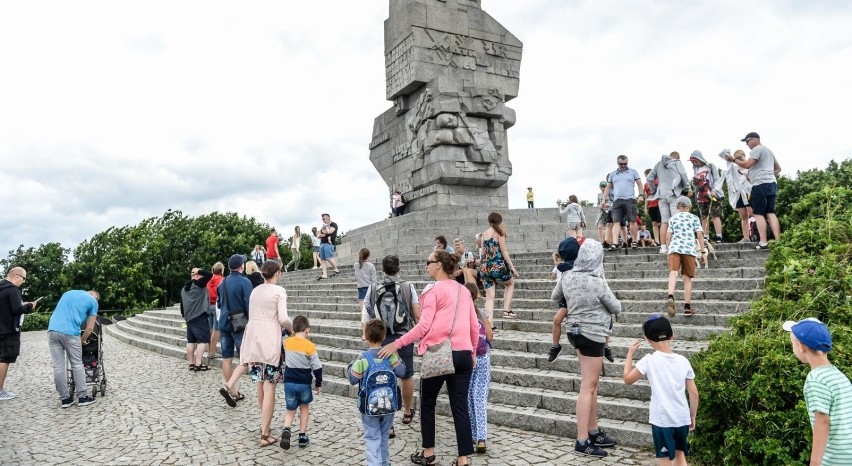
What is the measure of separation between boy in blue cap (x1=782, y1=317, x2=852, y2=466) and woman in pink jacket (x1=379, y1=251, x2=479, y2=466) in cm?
224

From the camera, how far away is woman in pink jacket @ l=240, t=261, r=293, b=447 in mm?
5453

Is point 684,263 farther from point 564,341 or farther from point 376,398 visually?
point 376,398

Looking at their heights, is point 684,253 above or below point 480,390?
above

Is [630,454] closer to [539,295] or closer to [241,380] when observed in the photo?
[539,295]

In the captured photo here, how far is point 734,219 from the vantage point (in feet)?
105

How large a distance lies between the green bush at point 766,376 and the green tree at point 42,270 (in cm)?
3987

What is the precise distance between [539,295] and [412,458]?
5201mm

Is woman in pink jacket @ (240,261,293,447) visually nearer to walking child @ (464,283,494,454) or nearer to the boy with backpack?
the boy with backpack

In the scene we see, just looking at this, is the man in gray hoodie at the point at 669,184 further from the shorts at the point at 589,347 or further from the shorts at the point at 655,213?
the shorts at the point at 589,347

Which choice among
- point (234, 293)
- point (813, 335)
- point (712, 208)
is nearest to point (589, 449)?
point (813, 335)

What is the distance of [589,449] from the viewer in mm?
4508

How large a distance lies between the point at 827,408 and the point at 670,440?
1128mm

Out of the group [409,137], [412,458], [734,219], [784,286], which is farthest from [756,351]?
[734,219]

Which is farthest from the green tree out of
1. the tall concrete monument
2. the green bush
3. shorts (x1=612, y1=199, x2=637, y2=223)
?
the green bush
